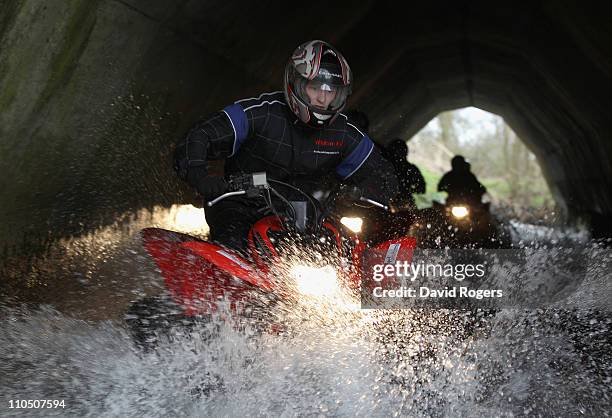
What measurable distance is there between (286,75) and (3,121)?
1.95m

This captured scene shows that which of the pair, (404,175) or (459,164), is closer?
(404,175)

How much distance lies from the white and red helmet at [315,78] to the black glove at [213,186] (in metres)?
0.81

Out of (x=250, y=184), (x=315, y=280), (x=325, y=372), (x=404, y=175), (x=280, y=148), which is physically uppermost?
(x=404, y=175)

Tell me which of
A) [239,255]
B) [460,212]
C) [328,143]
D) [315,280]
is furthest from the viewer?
[460,212]

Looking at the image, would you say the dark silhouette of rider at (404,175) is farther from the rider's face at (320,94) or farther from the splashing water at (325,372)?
the splashing water at (325,372)

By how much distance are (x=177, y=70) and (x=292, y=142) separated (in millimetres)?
3119

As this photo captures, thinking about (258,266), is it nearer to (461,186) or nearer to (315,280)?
(315,280)

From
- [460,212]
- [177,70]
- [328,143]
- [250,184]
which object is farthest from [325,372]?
[460,212]

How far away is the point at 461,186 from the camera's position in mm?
11500

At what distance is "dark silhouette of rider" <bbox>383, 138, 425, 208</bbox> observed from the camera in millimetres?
8346

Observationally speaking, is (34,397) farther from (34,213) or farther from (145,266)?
(145,266)

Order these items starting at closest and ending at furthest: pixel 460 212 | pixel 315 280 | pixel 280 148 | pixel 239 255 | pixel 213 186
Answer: pixel 315 280, pixel 239 255, pixel 213 186, pixel 280 148, pixel 460 212

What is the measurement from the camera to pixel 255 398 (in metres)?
3.68

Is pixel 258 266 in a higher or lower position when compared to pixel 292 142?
lower
